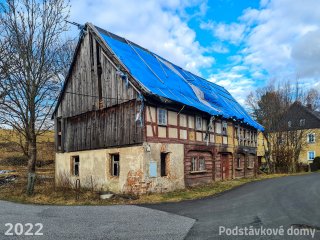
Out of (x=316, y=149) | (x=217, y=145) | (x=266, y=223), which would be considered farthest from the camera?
(x=316, y=149)

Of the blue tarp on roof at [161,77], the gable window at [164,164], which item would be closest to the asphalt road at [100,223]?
the gable window at [164,164]

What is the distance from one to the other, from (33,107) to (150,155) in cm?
974

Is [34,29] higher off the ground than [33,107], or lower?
higher

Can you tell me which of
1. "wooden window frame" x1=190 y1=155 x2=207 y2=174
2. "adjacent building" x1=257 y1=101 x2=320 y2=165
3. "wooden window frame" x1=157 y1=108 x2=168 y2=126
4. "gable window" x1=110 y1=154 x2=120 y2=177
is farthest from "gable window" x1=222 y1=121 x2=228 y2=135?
"adjacent building" x1=257 y1=101 x2=320 y2=165

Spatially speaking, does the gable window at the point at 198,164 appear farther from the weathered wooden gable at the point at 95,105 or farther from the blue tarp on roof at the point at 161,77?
the weathered wooden gable at the point at 95,105

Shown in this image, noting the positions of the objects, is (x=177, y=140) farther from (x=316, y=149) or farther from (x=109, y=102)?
(x=316, y=149)

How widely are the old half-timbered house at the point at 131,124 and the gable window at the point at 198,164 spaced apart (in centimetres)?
6

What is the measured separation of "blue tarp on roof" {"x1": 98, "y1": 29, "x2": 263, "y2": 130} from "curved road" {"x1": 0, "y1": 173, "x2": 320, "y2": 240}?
7193 mm

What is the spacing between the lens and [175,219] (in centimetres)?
1004

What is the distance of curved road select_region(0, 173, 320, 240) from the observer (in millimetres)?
8070

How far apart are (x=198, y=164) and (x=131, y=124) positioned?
6.24 metres

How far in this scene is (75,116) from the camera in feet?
72.4

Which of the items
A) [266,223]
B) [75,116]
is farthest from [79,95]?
[266,223]

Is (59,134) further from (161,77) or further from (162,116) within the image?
(162,116)
